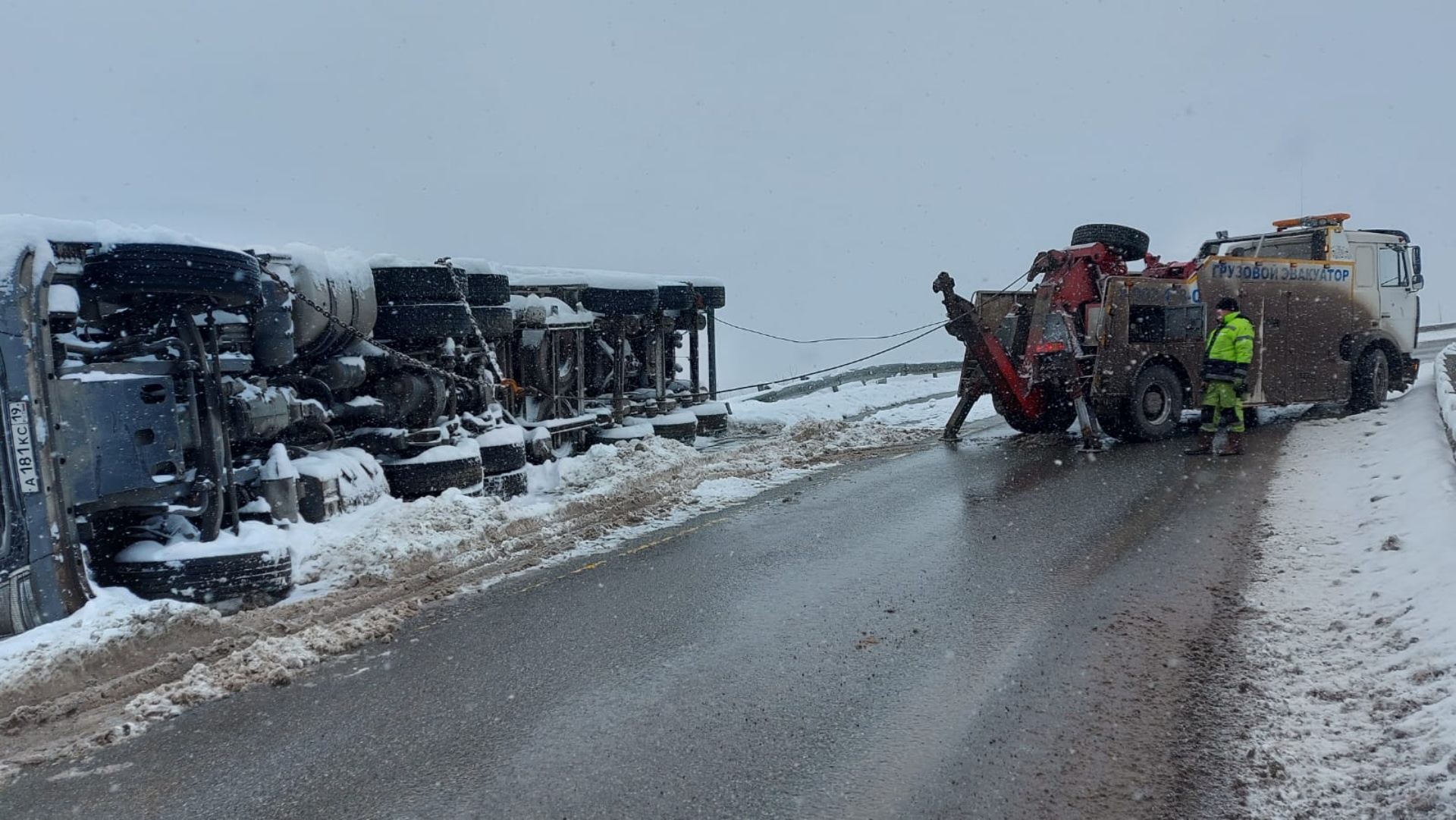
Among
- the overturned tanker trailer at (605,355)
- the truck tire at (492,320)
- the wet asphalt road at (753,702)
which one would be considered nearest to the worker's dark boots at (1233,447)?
the wet asphalt road at (753,702)

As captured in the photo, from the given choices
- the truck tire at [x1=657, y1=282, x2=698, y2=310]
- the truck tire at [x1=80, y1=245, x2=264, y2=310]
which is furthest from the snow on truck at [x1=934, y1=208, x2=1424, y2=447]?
the truck tire at [x1=80, y1=245, x2=264, y2=310]

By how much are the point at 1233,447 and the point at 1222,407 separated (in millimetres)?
641

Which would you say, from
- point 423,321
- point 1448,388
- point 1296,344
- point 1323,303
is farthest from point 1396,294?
point 423,321

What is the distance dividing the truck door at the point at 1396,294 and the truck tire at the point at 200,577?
1397 centimetres

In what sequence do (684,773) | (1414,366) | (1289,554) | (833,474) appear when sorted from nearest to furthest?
(684,773)
(1289,554)
(833,474)
(1414,366)

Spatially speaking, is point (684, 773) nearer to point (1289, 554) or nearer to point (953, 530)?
point (953, 530)

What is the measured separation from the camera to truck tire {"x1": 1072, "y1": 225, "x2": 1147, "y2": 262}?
466 inches

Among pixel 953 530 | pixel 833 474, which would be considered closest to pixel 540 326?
pixel 833 474

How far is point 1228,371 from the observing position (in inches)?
419

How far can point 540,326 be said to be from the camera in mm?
11477

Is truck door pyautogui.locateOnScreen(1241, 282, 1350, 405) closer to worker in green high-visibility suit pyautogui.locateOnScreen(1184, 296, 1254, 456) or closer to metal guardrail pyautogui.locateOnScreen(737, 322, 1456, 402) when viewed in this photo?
worker in green high-visibility suit pyautogui.locateOnScreen(1184, 296, 1254, 456)

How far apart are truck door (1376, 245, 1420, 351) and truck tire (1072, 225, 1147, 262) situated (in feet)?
12.4

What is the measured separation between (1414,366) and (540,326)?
12346mm

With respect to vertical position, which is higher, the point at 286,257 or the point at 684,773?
the point at 286,257
